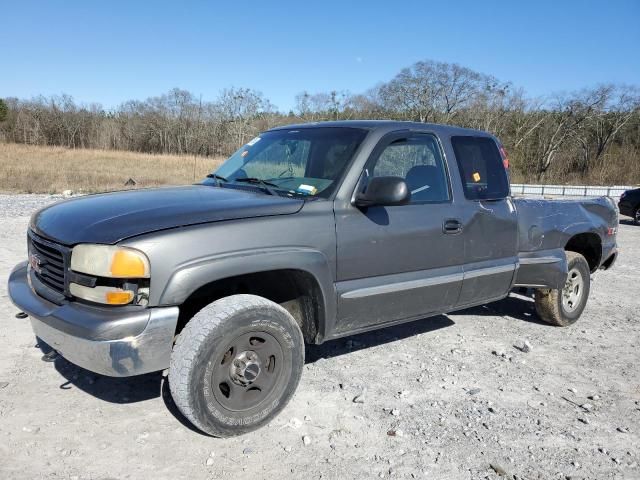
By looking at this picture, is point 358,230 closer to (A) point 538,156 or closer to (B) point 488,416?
(B) point 488,416

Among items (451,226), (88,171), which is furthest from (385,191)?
(88,171)

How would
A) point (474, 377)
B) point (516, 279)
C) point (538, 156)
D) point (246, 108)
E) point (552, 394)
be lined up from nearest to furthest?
1. point (552, 394)
2. point (474, 377)
3. point (516, 279)
4. point (538, 156)
5. point (246, 108)

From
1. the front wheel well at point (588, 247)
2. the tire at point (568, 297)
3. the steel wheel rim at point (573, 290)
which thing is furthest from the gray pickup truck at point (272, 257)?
the front wheel well at point (588, 247)

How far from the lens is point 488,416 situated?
3.31 metres

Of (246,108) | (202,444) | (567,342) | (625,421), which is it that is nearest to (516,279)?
(567,342)

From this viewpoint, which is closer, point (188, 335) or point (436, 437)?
point (188, 335)

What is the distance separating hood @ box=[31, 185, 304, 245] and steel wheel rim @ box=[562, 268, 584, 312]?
3.50 metres

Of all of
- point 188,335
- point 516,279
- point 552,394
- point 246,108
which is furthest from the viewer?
point 246,108

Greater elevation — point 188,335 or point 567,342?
point 188,335

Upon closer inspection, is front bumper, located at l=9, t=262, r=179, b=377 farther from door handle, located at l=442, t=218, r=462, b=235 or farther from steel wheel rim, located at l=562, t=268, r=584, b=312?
steel wheel rim, located at l=562, t=268, r=584, b=312

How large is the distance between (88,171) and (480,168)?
2957cm

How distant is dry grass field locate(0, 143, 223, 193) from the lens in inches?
846

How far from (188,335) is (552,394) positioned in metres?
2.66

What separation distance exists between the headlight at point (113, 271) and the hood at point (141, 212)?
0.21 ft
